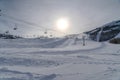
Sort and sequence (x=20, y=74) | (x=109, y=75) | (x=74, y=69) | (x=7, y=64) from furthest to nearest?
(x=7, y=64) < (x=74, y=69) < (x=20, y=74) < (x=109, y=75)

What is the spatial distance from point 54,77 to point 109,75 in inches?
68.6

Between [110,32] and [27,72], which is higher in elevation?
[110,32]

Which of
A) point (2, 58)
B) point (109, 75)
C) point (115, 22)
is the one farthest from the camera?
point (115, 22)

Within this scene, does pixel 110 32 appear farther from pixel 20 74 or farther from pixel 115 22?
pixel 20 74

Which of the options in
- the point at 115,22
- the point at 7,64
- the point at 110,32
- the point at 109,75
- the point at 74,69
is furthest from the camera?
the point at 115,22

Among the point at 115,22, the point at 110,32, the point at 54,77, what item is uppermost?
the point at 115,22

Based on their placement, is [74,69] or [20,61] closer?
[74,69]

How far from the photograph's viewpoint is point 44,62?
970cm

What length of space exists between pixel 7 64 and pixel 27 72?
2140mm

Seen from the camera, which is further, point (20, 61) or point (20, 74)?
point (20, 61)

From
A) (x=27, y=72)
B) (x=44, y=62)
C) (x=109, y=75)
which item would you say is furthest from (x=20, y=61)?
(x=109, y=75)

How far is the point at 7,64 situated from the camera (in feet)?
30.7

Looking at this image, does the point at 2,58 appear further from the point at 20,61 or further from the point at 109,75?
the point at 109,75

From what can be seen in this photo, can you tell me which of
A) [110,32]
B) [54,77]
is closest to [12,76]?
[54,77]
